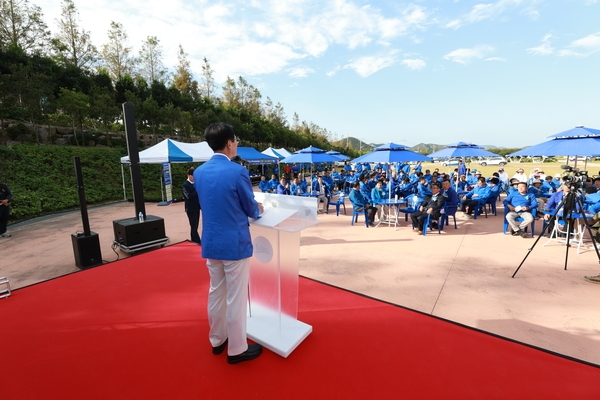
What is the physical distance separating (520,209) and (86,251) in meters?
8.28

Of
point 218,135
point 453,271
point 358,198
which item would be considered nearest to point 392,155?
point 358,198

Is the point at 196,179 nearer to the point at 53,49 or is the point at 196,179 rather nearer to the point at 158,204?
the point at 158,204

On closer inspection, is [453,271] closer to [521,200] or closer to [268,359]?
[268,359]

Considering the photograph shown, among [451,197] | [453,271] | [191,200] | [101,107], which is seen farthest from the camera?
[101,107]

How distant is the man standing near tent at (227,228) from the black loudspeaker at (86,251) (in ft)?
11.2

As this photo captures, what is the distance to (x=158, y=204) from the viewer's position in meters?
11.1

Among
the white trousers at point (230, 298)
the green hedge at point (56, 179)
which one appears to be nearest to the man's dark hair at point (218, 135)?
the white trousers at point (230, 298)

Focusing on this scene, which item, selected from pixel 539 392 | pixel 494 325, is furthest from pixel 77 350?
pixel 494 325

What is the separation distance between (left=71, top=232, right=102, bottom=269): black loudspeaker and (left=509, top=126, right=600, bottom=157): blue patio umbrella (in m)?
7.41

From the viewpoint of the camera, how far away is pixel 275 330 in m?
2.47

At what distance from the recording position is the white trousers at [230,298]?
1979mm

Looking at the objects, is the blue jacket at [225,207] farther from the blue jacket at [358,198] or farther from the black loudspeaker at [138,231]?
the blue jacket at [358,198]

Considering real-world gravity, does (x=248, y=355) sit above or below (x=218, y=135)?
below

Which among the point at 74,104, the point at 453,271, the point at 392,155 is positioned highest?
the point at 74,104
